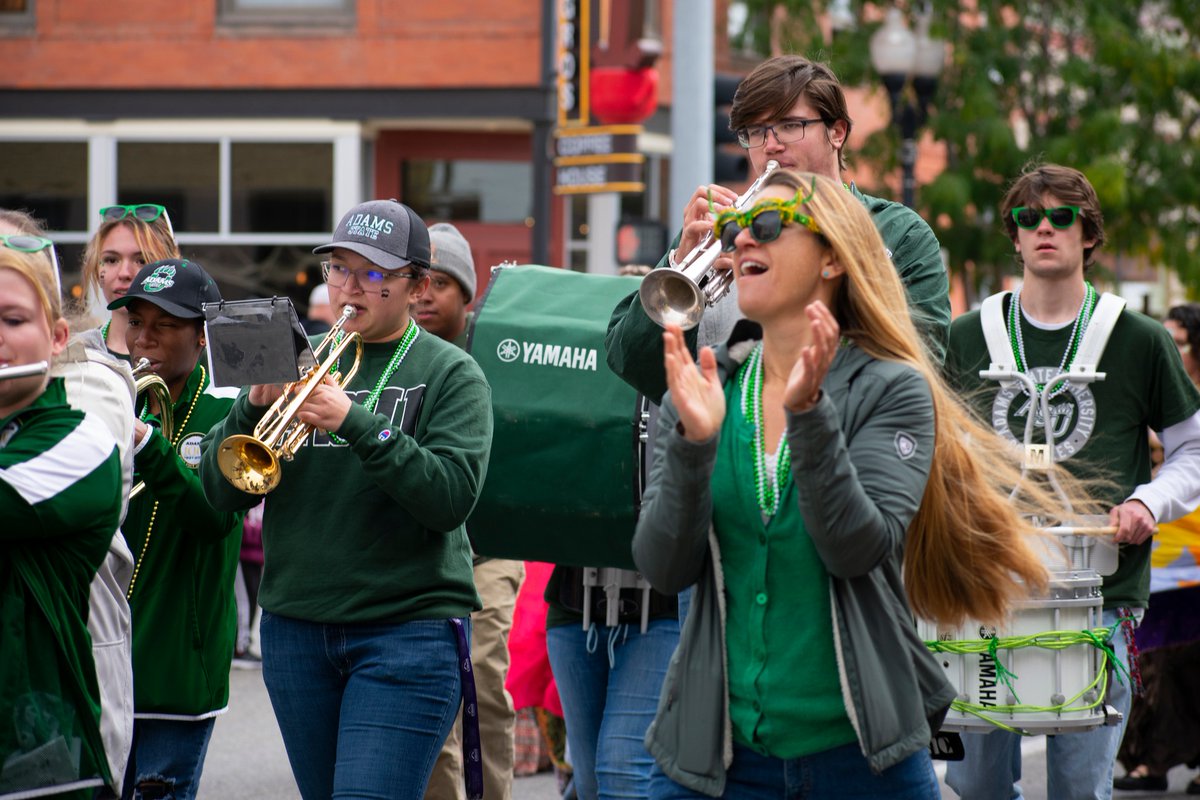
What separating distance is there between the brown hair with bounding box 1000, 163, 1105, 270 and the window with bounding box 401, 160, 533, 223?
14.9m

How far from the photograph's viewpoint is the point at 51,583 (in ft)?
11.4

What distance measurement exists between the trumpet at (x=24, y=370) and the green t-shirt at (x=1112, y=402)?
9.97 feet

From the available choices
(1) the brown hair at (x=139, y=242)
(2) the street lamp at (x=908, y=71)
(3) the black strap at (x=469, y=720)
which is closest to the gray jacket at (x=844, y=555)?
(3) the black strap at (x=469, y=720)

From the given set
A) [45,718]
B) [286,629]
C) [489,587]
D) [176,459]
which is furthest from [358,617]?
[489,587]

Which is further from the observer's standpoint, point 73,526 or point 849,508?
point 73,526

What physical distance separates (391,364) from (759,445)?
155cm

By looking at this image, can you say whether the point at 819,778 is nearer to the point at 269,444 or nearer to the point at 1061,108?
the point at 269,444

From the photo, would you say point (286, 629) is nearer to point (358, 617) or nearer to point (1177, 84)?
point (358, 617)

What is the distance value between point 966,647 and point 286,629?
5.99 feet

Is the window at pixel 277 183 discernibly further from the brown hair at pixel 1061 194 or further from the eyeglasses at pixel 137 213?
the brown hair at pixel 1061 194

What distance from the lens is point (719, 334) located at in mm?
4312

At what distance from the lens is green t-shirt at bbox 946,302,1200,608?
5.55m

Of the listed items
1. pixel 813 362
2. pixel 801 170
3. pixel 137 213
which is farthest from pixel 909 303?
pixel 137 213

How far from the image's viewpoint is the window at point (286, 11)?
2005 centimetres
